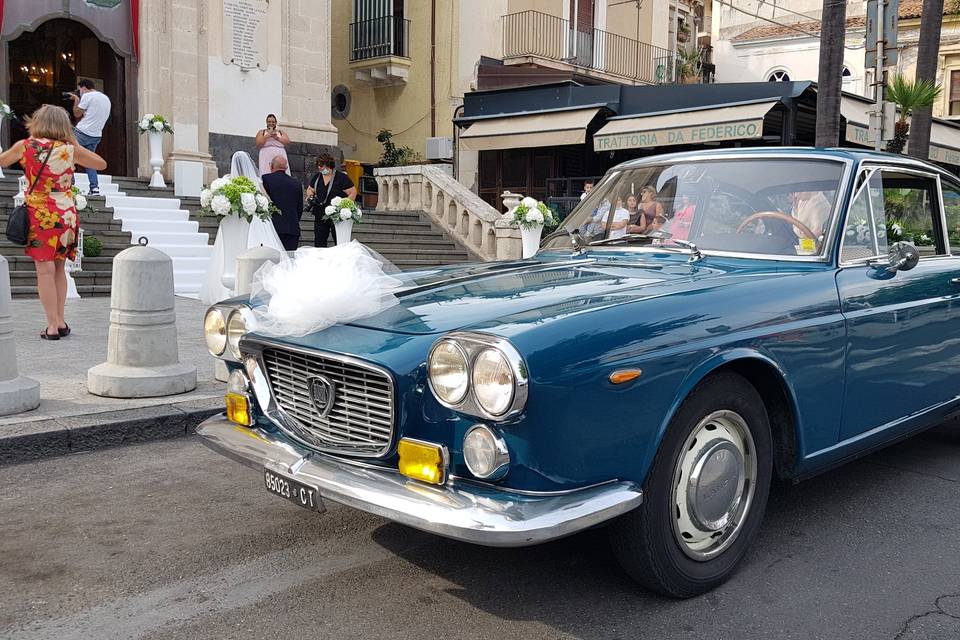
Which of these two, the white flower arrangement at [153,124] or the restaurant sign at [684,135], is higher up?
the restaurant sign at [684,135]

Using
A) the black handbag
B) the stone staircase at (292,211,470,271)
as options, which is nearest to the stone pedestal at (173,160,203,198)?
the stone staircase at (292,211,470,271)

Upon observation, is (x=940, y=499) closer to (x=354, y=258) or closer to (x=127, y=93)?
(x=354, y=258)

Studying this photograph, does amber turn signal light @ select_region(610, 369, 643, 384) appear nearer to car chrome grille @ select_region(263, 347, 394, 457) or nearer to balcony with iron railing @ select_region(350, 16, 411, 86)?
car chrome grille @ select_region(263, 347, 394, 457)

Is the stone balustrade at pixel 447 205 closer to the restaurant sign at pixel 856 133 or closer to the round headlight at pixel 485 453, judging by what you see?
the restaurant sign at pixel 856 133

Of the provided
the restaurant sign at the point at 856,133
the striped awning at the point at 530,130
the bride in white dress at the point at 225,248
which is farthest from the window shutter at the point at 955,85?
the bride in white dress at the point at 225,248

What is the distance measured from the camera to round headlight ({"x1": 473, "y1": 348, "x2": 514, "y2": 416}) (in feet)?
8.39

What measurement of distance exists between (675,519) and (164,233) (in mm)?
11867

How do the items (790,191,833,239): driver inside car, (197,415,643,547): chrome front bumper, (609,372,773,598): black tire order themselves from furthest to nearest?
(790,191,833,239): driver inside car < (609,372,773,598): black tire < (197,415,643,547): chrome front bumper

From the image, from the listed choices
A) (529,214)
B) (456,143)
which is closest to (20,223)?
(529,214)

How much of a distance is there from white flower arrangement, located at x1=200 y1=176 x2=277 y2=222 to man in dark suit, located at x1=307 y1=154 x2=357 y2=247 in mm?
2140

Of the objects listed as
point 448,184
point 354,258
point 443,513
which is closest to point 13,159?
point 354,258

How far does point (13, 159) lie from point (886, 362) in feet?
20.8

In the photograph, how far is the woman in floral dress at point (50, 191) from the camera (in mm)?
7031

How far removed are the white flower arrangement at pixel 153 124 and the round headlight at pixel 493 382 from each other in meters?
14.8
